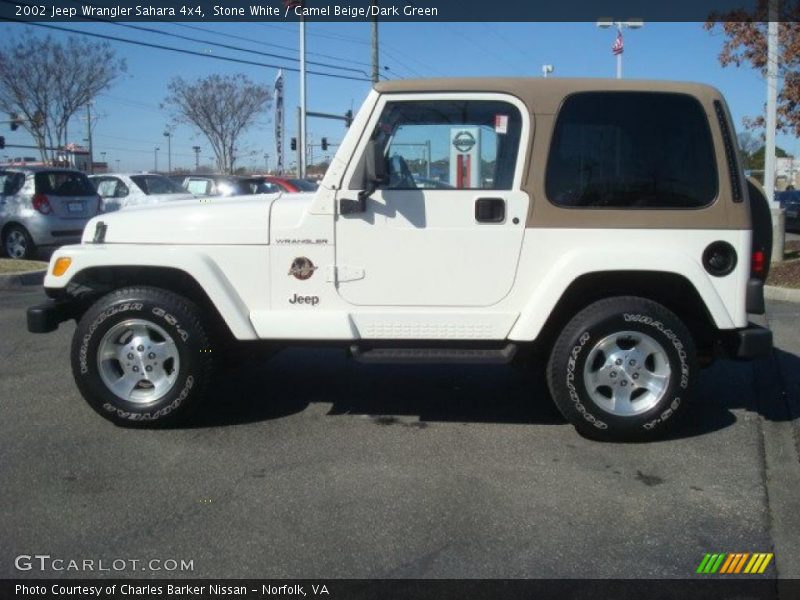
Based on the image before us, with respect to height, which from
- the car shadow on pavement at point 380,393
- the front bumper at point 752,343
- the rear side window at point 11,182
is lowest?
the car shadow on pavement at point 380,393

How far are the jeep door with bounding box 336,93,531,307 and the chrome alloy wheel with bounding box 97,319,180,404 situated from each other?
3.86ft

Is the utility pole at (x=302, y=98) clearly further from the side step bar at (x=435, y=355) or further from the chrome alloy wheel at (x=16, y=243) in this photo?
the side step bar at (x=435, y=355)

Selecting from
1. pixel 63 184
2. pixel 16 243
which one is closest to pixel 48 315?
pixel 16 243

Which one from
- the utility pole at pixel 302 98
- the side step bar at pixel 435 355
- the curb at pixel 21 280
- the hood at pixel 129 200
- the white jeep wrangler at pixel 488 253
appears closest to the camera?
the white jeep wrangler at pixel 488 253

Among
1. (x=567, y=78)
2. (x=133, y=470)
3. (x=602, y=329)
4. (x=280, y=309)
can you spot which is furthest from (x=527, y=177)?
(x=133, y=470)

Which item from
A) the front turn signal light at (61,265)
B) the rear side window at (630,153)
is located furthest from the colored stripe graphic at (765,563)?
the front turn signal light at (61,265)

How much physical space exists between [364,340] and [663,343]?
5.79 feet

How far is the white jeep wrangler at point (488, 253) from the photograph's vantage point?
4535 mm

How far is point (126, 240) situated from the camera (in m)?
4.77

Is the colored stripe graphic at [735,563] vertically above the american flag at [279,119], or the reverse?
the american flag at [279,119]

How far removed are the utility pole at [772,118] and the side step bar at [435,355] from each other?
24.3ft

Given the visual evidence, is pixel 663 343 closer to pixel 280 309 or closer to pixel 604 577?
pixel 604 577

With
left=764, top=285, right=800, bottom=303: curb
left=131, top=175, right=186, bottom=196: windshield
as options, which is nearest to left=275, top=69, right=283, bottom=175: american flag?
left=131, top=175, right=186, bottom=196: windshield

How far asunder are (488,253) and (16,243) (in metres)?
11.3
